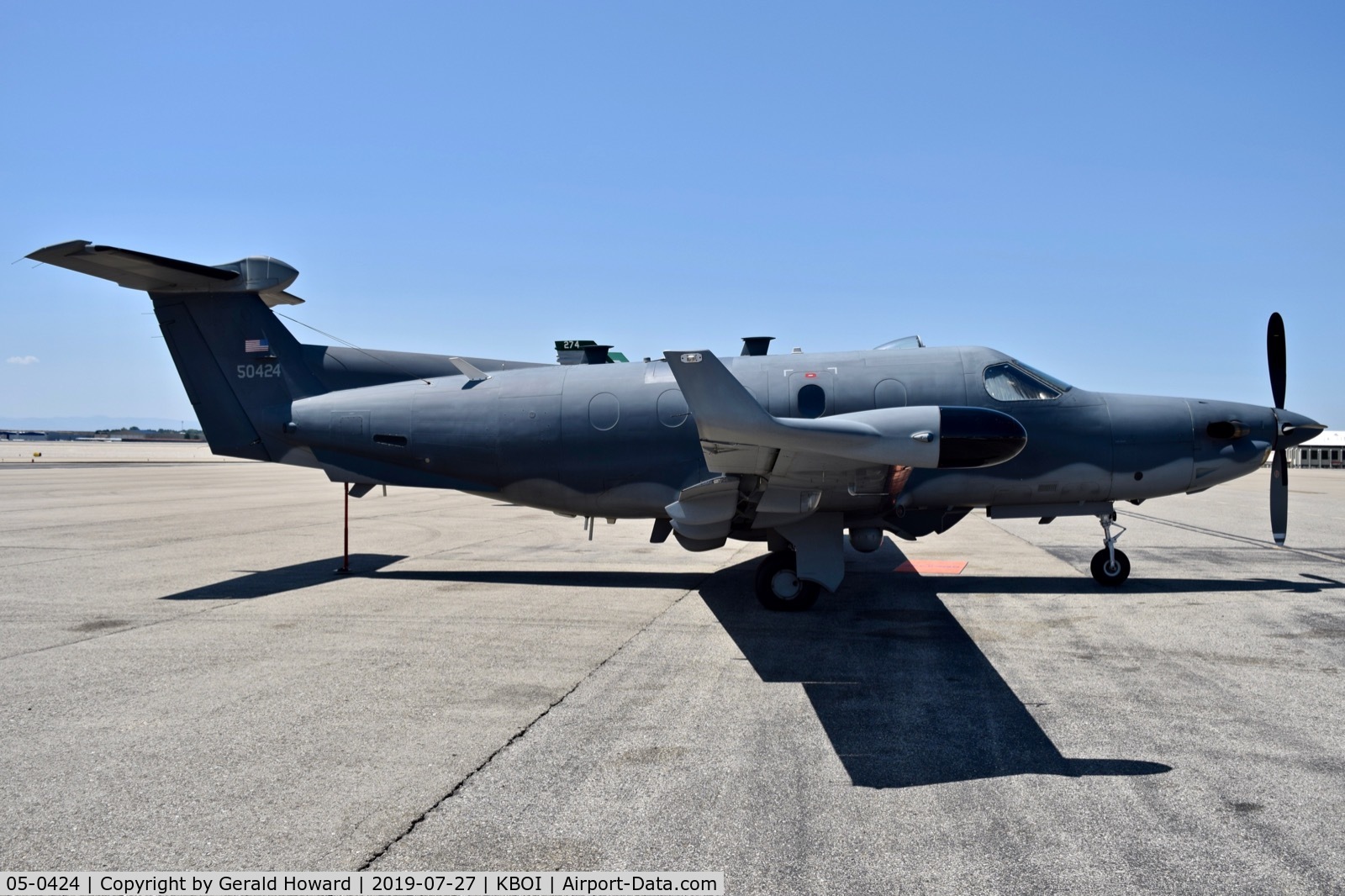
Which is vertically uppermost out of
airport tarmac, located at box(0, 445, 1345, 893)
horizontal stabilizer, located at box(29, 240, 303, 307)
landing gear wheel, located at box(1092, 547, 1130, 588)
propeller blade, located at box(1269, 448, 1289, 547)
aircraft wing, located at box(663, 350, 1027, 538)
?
horizontal stabilizer, located at box(29, 240, 303, 307)

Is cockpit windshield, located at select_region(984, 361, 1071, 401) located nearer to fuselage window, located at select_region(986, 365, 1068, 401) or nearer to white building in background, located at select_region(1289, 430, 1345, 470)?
fuselage window, located at select_region(986, 365, 1068, 401)

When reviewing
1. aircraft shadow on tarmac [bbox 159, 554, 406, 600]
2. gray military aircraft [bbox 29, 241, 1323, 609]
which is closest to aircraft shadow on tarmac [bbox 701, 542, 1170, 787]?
gray military aircraft [bbox 29, 241, 1323, 609]

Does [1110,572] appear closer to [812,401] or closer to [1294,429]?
[1294,429]

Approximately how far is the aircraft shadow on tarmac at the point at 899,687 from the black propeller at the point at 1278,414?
5.49 meters

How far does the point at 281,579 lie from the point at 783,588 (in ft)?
27.3

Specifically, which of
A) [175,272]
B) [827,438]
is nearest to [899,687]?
[827,438]

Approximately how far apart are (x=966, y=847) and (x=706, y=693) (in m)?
3.20

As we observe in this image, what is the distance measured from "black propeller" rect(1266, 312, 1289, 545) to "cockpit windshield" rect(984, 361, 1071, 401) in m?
3.53

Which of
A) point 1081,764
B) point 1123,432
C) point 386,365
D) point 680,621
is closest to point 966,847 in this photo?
point 1081,764

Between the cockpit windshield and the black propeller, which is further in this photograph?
the black propeller

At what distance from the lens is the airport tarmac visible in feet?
15.0

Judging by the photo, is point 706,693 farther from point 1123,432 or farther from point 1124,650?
point 1123,432

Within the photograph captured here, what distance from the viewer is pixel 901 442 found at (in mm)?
7727

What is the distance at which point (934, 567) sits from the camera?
48.6 ft
